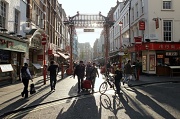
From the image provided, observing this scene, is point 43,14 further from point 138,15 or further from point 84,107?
point 84,107

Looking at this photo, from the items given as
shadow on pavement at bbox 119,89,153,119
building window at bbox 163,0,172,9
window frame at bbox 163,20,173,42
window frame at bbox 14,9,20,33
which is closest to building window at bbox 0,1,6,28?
window frame at bbox 14,9,20,33

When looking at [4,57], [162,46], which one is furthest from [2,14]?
[162,46]

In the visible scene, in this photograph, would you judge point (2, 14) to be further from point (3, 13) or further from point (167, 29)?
point (167, 29)

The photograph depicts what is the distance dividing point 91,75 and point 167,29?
1509 centimetres

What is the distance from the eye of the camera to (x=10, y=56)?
16.1 metres

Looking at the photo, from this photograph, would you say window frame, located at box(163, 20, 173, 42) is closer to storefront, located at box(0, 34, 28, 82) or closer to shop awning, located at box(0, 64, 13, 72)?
storefront, located at box(0, 34, 28, 82)

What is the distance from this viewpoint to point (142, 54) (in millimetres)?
25906

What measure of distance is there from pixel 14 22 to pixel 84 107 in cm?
1140

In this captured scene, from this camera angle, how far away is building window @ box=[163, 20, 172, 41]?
2469 cm

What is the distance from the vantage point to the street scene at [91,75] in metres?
8.03

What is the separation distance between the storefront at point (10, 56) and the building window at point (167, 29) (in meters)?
15.3

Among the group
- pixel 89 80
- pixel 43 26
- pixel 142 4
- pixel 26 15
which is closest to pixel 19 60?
pixel 26 15

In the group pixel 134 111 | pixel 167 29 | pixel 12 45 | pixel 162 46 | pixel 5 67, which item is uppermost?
pixel 167 29

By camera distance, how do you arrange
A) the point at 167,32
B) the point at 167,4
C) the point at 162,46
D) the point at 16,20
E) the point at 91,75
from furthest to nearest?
the point at 167,4 → the point at 167,32 → the point at 162,46 → the point at 16,20 → the point at 91,75
